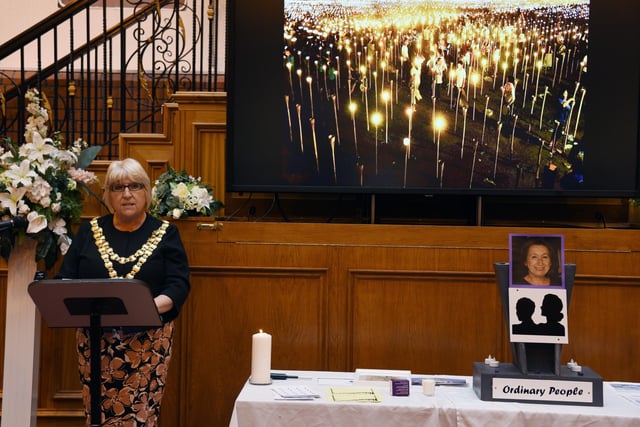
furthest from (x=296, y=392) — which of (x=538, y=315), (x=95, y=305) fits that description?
(x=538, y=315)

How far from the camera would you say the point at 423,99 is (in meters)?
3.88

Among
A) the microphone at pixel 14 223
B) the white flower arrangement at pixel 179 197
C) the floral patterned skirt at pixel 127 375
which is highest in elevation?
the white flower arrangement at pixel 179 197

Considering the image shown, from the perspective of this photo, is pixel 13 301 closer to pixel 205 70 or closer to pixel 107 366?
pixel 107 366

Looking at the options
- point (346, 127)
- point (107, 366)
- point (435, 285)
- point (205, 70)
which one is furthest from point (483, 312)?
point (205, 70)

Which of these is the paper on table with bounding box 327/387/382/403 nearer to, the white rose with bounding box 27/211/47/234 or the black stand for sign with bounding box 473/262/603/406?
the black stand for sign with bounding box 473/262/603/406

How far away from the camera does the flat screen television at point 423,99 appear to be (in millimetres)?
3869

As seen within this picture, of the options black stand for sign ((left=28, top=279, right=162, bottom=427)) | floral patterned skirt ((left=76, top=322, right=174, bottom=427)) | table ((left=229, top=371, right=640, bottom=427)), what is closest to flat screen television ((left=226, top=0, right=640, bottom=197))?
floral patterned skirt ((left=76, top=322, right=174, bottom=427))

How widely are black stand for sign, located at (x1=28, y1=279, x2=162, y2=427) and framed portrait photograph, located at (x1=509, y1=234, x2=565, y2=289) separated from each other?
1.28m

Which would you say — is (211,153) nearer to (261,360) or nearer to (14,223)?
(14,223)

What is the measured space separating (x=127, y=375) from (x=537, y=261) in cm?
172

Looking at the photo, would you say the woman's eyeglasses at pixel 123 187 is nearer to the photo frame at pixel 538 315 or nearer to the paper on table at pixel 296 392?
the paper on table at pixel 296 392

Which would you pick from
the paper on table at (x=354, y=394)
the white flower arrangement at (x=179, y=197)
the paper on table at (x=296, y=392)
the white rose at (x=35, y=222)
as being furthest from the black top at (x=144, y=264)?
the paper on table at (x=354, y=394)

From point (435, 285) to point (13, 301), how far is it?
208 cm

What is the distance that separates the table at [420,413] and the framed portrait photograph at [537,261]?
1.38 ft
